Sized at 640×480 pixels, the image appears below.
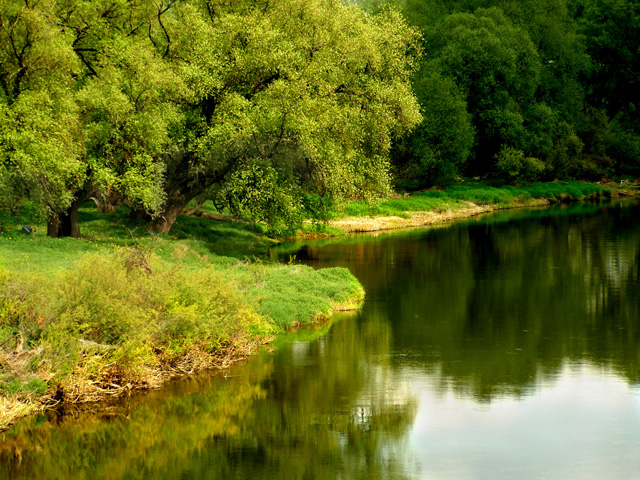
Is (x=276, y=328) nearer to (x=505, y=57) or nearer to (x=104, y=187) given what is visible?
(x=104, y=187)

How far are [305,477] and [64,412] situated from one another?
20.5 ft

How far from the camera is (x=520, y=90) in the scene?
79.9 m

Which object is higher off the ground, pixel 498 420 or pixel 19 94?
pixel 19 94

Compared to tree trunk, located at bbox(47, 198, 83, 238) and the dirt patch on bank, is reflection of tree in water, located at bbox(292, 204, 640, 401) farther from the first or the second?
tree trunk, located at bbox(47, 198, 83, 238)

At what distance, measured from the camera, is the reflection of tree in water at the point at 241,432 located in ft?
53.4

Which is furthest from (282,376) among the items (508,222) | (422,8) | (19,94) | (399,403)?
(422,8)

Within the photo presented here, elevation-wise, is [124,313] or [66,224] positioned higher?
[66,224]

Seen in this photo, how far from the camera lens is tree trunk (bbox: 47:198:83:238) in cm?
3438

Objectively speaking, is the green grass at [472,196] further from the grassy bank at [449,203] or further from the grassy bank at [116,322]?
the grassy bank at [116,322]

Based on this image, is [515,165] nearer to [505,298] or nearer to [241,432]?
[505,298]

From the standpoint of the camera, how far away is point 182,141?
36.2 m

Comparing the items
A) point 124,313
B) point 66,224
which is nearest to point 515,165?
point 66,224

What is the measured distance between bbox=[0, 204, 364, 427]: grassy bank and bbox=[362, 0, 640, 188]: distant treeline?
44.5 metres

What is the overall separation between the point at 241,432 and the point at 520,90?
2660 inches
